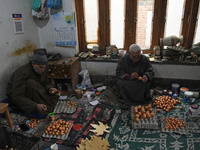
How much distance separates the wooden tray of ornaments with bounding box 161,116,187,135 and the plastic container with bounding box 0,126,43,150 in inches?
78.6

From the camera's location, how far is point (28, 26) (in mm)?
4070

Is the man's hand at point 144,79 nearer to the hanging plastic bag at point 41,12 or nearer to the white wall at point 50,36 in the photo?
the white wall at point 50,36

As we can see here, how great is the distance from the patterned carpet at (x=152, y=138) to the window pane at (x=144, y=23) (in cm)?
222

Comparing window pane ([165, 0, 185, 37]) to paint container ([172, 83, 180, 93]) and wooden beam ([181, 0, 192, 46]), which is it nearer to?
wooden beam ([181, 0, 192, 46])

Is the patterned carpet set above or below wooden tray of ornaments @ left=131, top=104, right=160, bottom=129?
below

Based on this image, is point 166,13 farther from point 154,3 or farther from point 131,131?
point 131,131

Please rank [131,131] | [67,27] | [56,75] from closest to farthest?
[131,131] → [56,75] → [67,27]

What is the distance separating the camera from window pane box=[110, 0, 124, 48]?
4.30 m

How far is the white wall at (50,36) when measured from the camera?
4216mm

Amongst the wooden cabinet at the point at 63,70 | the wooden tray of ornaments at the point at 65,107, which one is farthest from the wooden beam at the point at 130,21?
the wooden tray of ornaments at the point at 65,107

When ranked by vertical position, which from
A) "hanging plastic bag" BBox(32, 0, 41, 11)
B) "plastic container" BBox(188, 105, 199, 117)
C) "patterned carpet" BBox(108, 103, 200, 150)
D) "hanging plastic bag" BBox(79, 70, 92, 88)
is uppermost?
"hanging plastic bag" BBox(32, 0, 41, 11)

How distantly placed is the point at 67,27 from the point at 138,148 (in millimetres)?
3182

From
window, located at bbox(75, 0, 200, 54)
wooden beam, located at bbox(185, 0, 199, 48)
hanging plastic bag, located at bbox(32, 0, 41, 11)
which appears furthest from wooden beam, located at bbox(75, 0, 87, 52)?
wooden beam, located at bbox(185, 0, 199, 48)

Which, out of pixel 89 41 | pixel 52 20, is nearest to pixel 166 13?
pixel 89 41
